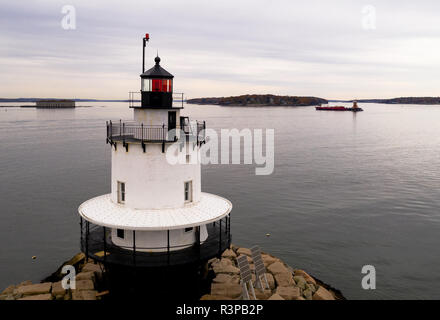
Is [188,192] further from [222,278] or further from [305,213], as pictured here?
[305,213]

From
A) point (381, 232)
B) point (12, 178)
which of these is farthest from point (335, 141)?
point (12, 178)

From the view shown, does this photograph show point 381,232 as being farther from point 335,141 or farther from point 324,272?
point 335,141

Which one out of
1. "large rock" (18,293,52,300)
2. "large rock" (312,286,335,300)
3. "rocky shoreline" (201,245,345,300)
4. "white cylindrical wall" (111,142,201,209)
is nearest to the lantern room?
"white cylindrical wall" (111,142,201,209)

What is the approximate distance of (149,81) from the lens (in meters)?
14.6

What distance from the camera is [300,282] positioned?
18.1m

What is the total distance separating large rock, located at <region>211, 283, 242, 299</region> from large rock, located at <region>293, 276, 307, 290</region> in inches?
128

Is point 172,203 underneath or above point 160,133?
underneath

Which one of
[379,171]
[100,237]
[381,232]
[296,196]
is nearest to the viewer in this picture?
[100,237]

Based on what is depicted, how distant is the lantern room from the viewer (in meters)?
14.6

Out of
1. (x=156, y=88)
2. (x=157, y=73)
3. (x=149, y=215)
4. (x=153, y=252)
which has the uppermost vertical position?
(x=157, y=73)

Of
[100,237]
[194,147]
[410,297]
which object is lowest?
[410,297]

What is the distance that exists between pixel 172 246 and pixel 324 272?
1133cm

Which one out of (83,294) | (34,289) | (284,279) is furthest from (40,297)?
(284,279)

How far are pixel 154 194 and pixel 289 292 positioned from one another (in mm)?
7429
